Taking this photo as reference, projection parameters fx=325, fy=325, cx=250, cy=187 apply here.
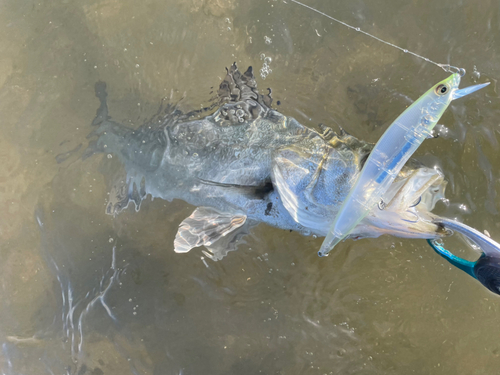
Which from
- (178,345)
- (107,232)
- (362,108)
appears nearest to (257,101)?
(362,108)

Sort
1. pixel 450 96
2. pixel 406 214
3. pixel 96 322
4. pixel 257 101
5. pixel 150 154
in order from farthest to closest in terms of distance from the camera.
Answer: pixel 96 322 < pixel 150 154 < pixel 257 101 < pixel 406 214 < pixel 450 96

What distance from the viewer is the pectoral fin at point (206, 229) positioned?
2.84m

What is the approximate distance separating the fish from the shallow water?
0.62ft

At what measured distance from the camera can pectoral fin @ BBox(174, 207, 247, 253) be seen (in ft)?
9.32

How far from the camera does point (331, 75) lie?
3168 mm

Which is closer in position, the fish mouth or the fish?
the fish mouth

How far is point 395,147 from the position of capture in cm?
199

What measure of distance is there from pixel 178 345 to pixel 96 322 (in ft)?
2.97

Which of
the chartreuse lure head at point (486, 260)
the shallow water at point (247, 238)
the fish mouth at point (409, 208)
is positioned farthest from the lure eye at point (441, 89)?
the shallow water at point (247, 238)

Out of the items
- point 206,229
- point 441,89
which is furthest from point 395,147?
point 206,229

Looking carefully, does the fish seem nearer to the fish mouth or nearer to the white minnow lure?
the fish mouth

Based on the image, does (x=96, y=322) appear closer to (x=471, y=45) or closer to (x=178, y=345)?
(x=178, y=345)

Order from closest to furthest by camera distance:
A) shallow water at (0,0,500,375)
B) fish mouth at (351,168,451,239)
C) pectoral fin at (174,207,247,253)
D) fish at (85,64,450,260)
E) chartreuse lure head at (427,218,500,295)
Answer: chartreuse lure head at (427,218,500,295) → fish mouth at (351,168,451,239) → fish at (85,64,450,260) → pectoral fin at (174,207,247,253) → shallow water at (0,0,500,375)

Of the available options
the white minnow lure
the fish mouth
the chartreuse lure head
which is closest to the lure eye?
the white minnow lure
